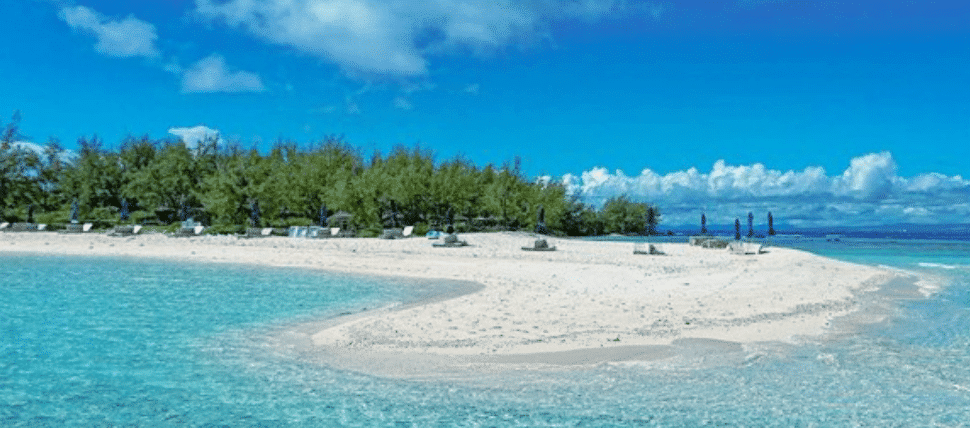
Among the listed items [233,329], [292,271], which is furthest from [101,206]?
[233,329]

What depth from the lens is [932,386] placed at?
9.19 metres

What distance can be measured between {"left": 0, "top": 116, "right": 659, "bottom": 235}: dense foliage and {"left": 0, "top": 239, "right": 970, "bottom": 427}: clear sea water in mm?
39633

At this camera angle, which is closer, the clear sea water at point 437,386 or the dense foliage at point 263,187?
the clear sea water at point 437,386

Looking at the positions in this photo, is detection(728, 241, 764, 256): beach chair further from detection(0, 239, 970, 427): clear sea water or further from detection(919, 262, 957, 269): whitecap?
detection(0, 239, 970, 427): clear sea water

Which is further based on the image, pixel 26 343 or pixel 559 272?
pixel 559 272

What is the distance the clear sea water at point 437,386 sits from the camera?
25.8 feet

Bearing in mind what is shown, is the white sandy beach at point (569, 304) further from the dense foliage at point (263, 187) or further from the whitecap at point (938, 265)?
the dense foliage at point (263, 187)

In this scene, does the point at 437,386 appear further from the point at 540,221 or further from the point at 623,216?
the point at 623,216

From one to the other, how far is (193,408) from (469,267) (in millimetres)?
19878

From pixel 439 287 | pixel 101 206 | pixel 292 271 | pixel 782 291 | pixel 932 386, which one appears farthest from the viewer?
pixel 101 206

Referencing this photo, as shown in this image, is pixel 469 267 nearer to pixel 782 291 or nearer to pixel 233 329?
pixel 782 291

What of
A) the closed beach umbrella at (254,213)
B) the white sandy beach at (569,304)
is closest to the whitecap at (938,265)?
the white sandy beach at (569,304)

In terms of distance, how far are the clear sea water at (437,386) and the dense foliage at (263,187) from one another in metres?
39.6

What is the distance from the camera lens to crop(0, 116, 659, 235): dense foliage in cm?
5681
